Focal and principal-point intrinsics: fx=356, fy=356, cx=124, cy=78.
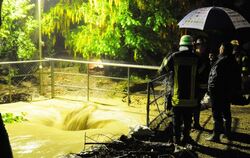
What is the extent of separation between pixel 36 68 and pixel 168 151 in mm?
10963

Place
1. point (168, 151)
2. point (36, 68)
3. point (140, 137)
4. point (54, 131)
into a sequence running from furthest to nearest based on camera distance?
point (36, 68) → point (54, 131) → point (140, 137) → point (168, 151)

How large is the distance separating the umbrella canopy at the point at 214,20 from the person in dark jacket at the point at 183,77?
6.60 feet

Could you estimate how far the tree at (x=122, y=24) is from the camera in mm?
12883

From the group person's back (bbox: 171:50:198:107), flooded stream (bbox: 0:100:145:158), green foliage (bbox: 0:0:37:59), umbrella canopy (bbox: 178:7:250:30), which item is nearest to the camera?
person's back (bbox: 171:50:198:107)

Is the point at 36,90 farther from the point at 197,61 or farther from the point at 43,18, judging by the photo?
the point at 197,61

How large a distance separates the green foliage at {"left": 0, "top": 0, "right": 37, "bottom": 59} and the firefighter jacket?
7.85 meters

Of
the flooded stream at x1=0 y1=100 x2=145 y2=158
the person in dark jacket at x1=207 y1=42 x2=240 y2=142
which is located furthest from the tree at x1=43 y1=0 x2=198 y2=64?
the person in dark jacket at x1=207 y1=42 x2=240 y2=142

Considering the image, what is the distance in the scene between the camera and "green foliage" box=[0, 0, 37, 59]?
477 inches

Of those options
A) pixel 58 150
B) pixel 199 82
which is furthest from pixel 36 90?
pixel 199 82

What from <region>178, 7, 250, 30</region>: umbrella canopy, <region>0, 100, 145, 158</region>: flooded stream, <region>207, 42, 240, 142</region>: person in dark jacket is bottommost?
<region>0, 100, 145, 158</region>: flooded stream

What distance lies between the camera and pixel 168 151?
5.74 meters

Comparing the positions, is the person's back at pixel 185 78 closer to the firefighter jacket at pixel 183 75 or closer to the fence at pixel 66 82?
the firefighter jacket at pixel 183 75

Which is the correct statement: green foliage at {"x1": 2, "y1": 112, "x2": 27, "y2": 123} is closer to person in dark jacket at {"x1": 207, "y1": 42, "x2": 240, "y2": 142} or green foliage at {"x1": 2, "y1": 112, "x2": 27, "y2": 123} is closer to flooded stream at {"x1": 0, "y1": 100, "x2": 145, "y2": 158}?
flooded stream at {"x1": 0, "y1": 100, "x2": 145, "y2": 158}

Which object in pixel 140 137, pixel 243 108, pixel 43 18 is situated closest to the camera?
pixel 140 137
